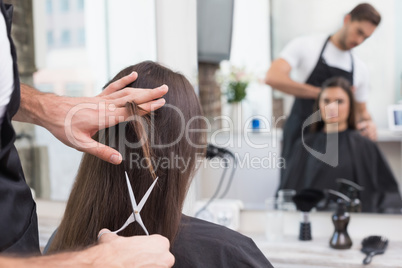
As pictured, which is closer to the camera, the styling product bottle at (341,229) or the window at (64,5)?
the styling product bottle at (341,229)

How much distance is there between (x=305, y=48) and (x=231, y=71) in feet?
1.12

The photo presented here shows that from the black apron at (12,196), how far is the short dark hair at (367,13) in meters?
1.41

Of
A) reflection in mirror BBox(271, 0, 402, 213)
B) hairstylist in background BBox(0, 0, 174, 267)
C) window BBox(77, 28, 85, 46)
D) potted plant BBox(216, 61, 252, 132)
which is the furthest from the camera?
window BBox(77, 28, 85, 46)

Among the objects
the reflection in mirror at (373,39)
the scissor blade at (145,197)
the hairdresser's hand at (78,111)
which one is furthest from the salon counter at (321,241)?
the hairdresser's hand at (78,111)

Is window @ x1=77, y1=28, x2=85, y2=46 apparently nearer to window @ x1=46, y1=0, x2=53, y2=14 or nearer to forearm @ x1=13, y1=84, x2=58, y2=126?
window @ x1=46, y1=0, x2=53, y2=14

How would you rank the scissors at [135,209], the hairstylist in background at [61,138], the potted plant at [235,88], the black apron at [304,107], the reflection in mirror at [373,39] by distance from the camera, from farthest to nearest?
the potted plant at [235,88]
the black apron at [304,107]
the reflection in mirror at [373,39]
the scissors at [135,209]
the hairstylist in background at [61,138]

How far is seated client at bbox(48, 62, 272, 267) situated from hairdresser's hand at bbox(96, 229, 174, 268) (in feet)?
0.87

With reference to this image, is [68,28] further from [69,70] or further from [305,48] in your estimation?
[305,48]

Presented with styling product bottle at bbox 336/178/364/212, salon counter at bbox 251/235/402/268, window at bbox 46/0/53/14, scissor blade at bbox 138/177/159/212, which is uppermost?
window at bbox 46/0/53/14

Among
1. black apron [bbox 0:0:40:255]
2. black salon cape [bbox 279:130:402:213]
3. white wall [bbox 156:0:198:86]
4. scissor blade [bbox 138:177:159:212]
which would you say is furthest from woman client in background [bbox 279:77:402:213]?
black apron [bbox 0:0:40:255]

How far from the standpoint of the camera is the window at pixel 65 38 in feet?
7.71

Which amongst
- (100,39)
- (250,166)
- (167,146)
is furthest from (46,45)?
(167,146)

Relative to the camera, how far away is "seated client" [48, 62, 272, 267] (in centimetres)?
118

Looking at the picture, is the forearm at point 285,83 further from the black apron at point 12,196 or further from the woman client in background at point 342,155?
the black apron at point 12,196
